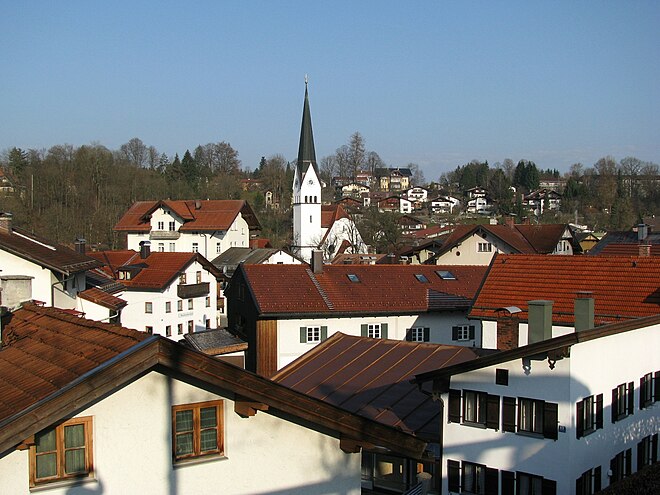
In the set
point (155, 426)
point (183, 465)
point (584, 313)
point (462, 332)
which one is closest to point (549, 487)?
point (584, 313)

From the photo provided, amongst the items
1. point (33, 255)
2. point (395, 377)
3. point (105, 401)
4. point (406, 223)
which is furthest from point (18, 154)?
point (105, 401)

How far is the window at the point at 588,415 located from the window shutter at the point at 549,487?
3.54ft

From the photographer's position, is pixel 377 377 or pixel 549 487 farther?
pixel 377 377

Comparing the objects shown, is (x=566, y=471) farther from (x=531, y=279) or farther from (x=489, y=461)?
(x=531, y=279)

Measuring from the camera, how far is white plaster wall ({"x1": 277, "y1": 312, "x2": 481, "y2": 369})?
31828 mm

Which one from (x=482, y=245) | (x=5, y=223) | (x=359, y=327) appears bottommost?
(x=359, y=327)

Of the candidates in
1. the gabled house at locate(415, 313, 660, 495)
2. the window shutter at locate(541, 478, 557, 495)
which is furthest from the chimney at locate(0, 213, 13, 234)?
the window shutter at locate(541, 478, 557, 495)

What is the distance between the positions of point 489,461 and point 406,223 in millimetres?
94167

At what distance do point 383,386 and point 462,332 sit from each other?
55.1ft

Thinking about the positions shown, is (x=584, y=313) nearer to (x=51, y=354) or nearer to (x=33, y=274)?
(x=51, y=354)

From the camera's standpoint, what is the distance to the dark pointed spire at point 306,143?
92.6 metres

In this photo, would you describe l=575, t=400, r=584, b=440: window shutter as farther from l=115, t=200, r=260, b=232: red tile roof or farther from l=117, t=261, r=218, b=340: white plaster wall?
l=115, t=200, r=260, b=232: red tile roof

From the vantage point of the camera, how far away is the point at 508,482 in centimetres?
1559

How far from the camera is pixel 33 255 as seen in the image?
22125 millimetres
